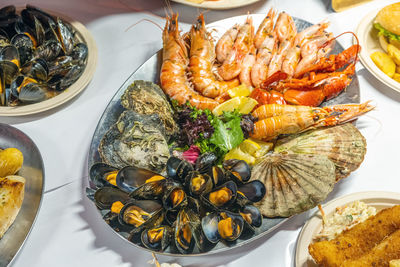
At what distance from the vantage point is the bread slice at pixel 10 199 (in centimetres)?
134

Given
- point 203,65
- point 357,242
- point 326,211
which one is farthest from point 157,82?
point 357,242

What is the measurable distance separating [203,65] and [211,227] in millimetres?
974

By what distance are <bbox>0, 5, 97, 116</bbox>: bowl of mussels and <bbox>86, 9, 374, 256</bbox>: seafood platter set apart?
1.11 ft

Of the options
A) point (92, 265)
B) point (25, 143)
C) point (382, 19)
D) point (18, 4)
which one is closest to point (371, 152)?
point (382, 19)

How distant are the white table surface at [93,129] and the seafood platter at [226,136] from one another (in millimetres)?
164

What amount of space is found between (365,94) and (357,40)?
0.99 feet

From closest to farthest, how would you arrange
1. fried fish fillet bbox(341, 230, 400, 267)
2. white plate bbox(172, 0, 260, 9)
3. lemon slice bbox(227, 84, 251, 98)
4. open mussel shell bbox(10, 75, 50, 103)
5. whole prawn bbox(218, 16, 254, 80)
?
fried fish fillet bbox(341, 230, 400, 267)
open mussel shell bbox(10, 75, 50, 103)
lemon slice bbox(227, 84, 251, 98)
whole prawn bbox(218, 16, 254, 80)
white plate bbox(172, 0, 260, 9)

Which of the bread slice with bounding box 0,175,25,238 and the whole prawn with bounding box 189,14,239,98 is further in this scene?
the whole prawn with bounding box 189,14,239,98

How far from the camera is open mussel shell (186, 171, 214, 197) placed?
1.23 metres

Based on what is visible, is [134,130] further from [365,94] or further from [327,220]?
[365,94]

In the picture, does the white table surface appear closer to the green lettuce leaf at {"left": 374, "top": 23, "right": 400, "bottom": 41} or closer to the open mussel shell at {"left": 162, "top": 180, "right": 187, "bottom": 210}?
the green lettuce leaf at {"left": 374, "top": 23, "right": 400, "bottom": 41}

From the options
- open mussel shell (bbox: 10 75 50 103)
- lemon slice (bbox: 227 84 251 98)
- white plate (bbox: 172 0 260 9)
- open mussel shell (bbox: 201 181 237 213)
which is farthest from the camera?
white plate (bbox: 172 0 260 9)

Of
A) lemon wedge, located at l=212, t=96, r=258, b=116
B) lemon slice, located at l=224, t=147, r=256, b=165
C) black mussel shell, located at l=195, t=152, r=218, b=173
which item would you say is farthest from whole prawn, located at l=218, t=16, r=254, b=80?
black mussel shell, located at l=195, t=152, r=218, b=173

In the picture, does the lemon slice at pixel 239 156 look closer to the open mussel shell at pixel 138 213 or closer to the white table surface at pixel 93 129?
the white table surface at pixel 93 129
